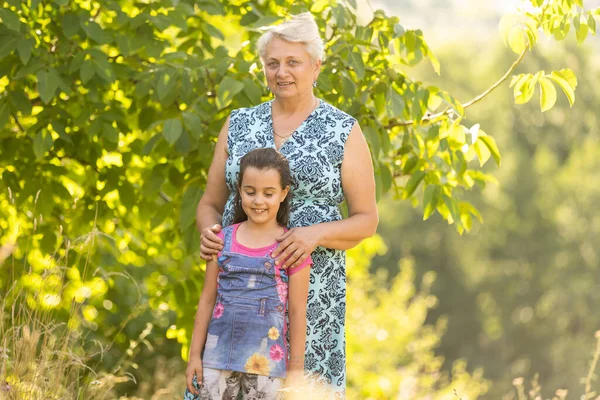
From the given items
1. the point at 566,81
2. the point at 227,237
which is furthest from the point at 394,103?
the point at 227,237

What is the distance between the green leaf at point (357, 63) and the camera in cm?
368

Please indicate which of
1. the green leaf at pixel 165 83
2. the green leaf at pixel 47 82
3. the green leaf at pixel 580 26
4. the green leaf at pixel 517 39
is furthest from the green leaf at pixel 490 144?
the green leaf at pixel 47 82

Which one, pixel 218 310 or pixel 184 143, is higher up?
pixel 184 143

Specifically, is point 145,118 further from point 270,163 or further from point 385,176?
point 270,163

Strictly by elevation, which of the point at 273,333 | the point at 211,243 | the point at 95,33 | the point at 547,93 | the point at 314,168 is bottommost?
the point at 273,333

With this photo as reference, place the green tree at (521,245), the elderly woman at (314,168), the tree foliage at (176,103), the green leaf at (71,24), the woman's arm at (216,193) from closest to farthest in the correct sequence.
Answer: the elderly woman at (314,168) < the woman's arm at (216,193) < the tree foliage at (176,103) < the green leaf at (71,24) < the green tree at (521,245)

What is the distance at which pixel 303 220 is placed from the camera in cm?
285

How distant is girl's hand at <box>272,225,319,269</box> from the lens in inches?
105

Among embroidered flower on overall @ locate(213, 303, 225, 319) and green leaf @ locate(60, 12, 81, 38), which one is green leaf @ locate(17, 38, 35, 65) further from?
embroidered flower on overall @ locate(213, 303, 225, 319)

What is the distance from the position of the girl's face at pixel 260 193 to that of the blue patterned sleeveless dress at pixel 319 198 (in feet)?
0.57

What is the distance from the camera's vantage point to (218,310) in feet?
8.86

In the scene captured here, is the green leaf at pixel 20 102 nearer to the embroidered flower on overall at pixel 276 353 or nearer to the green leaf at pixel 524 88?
the embroidered flower on overall at pixel 276 353

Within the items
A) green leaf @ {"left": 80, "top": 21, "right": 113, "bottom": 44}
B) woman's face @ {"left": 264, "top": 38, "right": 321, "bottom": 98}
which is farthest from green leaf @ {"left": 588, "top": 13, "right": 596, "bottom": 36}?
green leaf @ {"left": 80, "top": 21, "right": 113, "bottom": 44}

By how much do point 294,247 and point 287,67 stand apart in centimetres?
60
